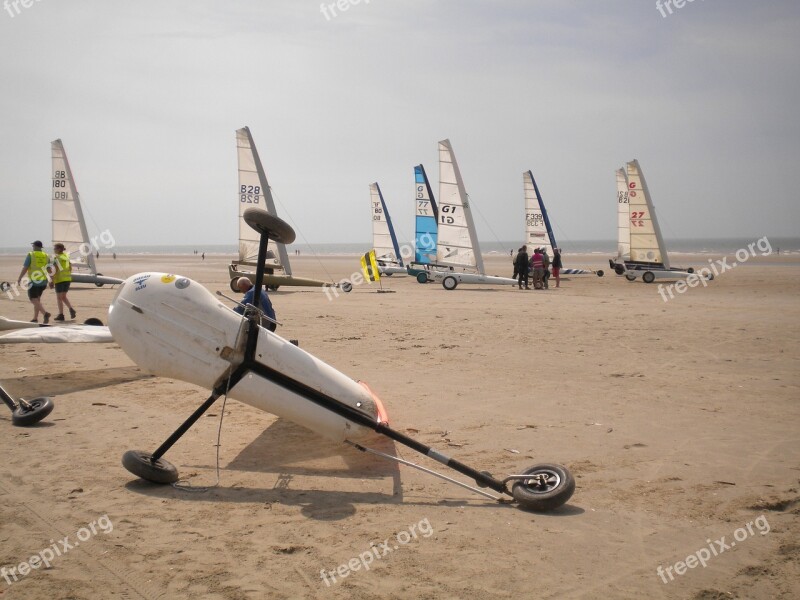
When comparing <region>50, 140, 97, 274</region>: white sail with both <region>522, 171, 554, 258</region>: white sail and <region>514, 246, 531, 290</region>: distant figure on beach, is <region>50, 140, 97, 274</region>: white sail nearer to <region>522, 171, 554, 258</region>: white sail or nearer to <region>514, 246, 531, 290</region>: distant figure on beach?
<region>514, 246, 531, 290</region>: distant figure on beach

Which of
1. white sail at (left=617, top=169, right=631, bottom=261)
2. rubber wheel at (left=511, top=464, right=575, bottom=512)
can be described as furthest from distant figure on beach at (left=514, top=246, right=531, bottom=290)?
rubber wheel at (left=511, top=464, right=575, bottom=512)

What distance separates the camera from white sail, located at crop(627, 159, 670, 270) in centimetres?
2881

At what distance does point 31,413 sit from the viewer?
20.2 feet

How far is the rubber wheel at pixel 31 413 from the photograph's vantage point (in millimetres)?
6152

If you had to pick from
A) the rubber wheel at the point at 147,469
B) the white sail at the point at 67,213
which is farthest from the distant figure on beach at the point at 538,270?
the rubber wheel at the point at 147,469

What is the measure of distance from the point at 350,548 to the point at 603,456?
2.69m

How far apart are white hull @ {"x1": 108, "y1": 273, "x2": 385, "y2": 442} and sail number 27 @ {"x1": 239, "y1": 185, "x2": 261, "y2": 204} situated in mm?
18562

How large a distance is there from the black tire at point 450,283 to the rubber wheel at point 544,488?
1969 cm

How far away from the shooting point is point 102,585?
338 centimetres

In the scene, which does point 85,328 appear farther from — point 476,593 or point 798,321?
point 798,321

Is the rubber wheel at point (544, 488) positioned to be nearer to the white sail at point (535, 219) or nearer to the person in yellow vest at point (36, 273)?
the person in yellow vest at point (36, 273)

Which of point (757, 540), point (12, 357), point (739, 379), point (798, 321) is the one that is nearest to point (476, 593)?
point (757, 540)

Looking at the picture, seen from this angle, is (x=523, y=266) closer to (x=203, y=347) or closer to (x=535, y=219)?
(x=535, y=219)

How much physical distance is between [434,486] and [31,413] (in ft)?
13.2
